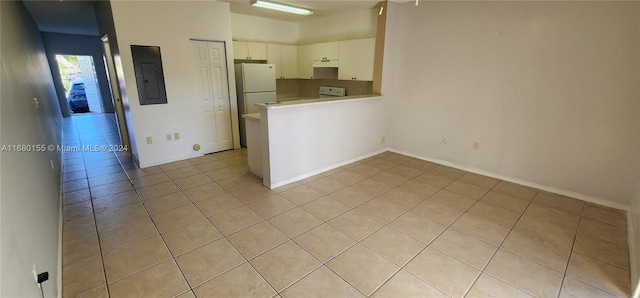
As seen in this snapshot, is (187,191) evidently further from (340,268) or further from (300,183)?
(340,268)

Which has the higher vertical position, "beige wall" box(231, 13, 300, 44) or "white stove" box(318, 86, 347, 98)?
"beige wall" box(231, 13, 300, 44)

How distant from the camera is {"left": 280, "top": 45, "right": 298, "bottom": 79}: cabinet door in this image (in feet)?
19.0

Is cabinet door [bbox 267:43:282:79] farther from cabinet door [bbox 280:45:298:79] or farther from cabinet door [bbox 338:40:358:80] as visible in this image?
cabinet door [bbox 338:40:358:80]

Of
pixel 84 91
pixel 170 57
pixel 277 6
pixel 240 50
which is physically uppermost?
pixel 277 6

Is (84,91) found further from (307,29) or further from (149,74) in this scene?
(307,29)

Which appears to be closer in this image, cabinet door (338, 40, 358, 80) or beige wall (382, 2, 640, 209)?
beige wall (382, 2, 640, 209)

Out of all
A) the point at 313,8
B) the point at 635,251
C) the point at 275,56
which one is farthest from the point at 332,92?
the point at 635,251

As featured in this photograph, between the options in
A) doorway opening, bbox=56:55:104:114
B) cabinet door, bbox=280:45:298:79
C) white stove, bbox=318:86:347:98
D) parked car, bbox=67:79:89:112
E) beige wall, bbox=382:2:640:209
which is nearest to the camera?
beige wall, bbox=382:2:640:209

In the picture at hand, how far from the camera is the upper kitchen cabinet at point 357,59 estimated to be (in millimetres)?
4508

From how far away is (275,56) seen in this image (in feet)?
18.6

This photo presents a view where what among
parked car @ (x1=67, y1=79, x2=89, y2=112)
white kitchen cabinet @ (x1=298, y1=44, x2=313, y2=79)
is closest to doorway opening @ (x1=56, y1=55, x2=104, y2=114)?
parked car @ (x1=67, y1=79, x2=89, y2=112)

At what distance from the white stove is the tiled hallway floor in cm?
235

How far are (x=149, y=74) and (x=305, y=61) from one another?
3.01 metres

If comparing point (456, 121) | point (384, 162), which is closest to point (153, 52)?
point (384, 162)
